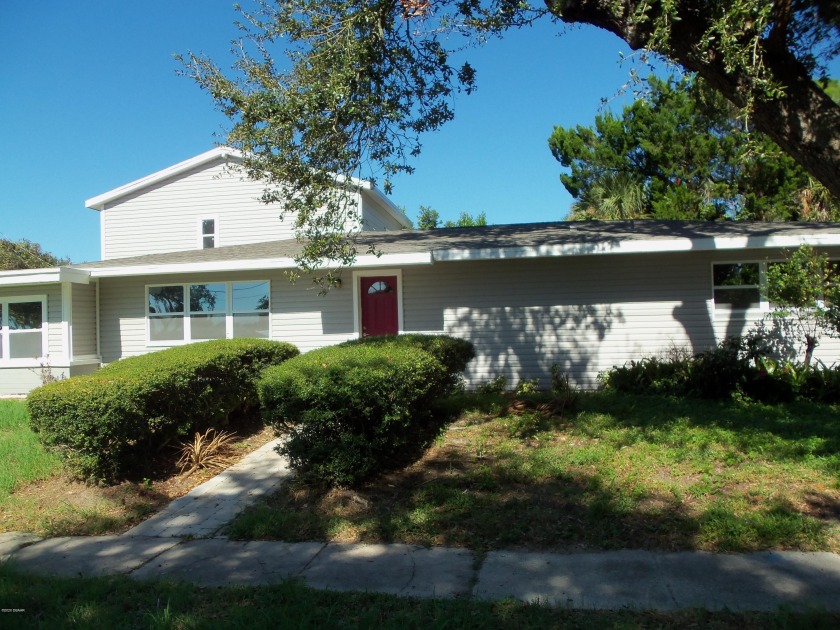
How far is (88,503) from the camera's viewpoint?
616 cm

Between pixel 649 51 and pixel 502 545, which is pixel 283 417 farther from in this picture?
pixel 649 51

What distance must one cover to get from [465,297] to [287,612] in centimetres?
846

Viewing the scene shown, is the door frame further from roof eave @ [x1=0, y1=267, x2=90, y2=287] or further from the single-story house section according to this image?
roof eave @ [x1=0, y1=267, x2=90, y2=287]

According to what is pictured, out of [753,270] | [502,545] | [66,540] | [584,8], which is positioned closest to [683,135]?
[753,270]

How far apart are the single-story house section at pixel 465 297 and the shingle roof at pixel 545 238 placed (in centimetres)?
4

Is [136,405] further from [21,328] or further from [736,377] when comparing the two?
[21,328]

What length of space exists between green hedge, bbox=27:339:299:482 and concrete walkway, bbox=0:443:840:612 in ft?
3.37

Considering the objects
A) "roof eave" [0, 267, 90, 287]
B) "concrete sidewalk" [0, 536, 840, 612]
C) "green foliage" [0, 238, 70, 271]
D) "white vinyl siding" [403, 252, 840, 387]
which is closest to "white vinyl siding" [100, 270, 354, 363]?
"roof eave" [0, 267, 90, 287]

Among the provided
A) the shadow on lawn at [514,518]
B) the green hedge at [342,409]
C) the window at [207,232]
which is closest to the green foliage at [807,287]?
the shadow on lawn at [514,518]

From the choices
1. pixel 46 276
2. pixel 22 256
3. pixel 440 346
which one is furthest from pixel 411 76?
pixel 22 256

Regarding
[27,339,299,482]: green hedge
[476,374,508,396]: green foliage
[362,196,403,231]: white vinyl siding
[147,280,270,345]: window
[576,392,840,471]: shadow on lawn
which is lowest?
[576,392,840,471]: shadow on lawn

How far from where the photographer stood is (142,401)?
21.0 ft

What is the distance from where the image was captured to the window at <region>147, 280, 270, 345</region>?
12.8 meters

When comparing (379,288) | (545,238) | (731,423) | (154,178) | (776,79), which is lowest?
(731,423)
